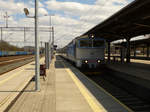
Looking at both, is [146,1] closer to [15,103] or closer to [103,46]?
[103,46]

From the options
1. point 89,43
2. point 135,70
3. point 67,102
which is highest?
point 89,43

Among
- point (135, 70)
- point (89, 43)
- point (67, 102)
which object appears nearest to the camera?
point (67, 102)

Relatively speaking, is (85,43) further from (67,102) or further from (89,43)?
(67,102)

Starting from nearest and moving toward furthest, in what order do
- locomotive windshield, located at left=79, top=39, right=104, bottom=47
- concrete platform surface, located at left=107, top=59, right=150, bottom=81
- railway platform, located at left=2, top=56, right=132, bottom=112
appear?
railway platform, located at left=2, top=56, right=132, bottom=112 < concrete platform surface, located at left=107, top=59, right=150, bottom=81 < locomotive windshield, located at left=79, top=39, right=104, bottom=47

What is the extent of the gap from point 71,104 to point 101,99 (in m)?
1.24

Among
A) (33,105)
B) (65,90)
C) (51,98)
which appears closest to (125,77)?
(65,90)

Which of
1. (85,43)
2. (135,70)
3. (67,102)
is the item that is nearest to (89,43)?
(85,43)

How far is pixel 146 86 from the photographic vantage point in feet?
34.7

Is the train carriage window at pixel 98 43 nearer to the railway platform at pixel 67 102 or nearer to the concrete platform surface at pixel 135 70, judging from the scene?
the concrete platform surface at pixel 135 70

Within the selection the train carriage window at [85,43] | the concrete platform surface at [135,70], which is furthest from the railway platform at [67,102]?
the train carriage window at [85,43]

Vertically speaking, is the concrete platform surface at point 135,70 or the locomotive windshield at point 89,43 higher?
the locomotive windshield at point 89,43

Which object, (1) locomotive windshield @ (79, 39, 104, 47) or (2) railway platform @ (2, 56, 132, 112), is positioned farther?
(1) locomotive windshield @ (79, 39, 104, 47)

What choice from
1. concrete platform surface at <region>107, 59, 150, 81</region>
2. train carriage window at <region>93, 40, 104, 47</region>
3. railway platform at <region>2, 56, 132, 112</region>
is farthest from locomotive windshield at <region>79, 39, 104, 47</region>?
railway platform at <region>2, 56, 132, 112</region>

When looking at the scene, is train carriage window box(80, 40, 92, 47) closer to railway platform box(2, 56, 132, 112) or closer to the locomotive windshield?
the locomotive windshield
